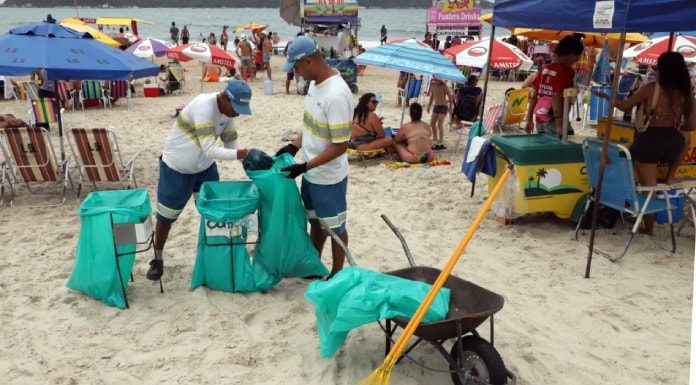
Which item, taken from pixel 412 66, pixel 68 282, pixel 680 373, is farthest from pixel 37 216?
pixel 680 373

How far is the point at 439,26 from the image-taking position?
67.1 feet

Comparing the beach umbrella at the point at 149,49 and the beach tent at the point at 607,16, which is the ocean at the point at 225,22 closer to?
the beach umbrella at the point at 149,49

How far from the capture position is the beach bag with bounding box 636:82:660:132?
4422 millimetres

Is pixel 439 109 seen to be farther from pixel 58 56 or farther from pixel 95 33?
pixel 95 33

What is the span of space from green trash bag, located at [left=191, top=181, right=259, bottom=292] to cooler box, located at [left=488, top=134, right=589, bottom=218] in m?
2.54

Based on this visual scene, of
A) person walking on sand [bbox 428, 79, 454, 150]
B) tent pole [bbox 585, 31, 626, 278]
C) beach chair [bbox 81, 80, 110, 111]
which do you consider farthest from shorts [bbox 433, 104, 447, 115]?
beach chair [bbox 81, 80, 110, 111]

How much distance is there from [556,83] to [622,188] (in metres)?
1.95

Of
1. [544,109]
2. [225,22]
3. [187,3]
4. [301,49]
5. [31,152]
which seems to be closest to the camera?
[301,49]

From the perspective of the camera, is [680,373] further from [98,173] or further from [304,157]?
[98,173]

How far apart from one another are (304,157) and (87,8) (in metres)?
151

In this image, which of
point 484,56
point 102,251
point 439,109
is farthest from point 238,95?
point 484,56

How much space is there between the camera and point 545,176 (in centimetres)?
500

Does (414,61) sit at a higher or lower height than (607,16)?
lower

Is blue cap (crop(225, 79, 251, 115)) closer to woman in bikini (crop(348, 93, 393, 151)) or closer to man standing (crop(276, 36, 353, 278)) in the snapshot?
man standing (crop(276, 36, 353, 278))
